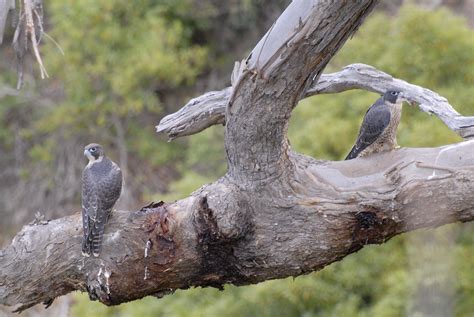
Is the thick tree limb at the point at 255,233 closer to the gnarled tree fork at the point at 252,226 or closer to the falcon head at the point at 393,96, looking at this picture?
the gnarled tree fork at the point at 252,226

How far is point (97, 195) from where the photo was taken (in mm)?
5688

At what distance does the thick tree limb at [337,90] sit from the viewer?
5.43 metres

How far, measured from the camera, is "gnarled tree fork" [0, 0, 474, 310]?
4859 millimetres

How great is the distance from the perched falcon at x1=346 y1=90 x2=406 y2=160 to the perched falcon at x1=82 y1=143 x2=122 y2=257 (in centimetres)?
152

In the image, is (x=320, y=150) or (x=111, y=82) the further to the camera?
(x=111, y=82)

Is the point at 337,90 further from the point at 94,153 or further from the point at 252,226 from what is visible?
the point at 94,153

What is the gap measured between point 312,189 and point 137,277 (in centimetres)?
104

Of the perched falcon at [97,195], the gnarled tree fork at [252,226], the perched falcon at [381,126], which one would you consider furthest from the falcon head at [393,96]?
the perched falcon at [97,195]

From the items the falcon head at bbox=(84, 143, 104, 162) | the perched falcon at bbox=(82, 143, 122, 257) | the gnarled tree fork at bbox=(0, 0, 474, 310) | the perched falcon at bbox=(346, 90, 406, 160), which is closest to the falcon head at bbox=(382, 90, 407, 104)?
the perched falcon at bbox=(346, 90, 406, 160)

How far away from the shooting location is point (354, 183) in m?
5.08

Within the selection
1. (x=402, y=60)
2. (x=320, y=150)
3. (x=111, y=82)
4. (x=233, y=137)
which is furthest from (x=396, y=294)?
(x=111, y=82)

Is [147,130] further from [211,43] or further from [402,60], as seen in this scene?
[402,60]

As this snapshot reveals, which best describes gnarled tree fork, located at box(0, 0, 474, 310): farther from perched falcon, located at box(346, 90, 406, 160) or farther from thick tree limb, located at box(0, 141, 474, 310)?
perched falcon, located at box(346, 90, 406, 160)

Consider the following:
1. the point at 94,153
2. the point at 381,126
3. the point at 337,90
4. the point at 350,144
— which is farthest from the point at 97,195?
the point at 350,144
